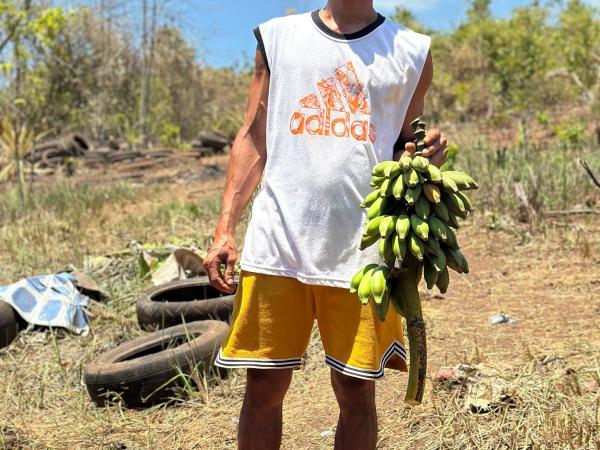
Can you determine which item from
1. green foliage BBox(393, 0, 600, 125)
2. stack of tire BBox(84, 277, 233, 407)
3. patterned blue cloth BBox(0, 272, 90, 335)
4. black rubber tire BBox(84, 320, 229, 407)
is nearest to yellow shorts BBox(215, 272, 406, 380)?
stack of tire BBox(84, 277, 233, 407)

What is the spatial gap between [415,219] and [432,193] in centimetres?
8

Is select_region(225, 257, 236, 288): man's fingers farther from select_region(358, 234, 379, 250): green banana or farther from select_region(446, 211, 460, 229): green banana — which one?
select_region(446, 211, 460, 229): green banana

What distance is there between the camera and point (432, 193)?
175 centimetres

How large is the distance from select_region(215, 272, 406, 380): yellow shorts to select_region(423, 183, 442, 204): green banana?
45cm

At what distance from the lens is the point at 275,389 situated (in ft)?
7.12

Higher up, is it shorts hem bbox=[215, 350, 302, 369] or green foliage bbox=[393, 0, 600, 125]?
green foliage bbox=[393, 0, 600, 125]

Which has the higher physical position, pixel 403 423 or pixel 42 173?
pixel 42 173

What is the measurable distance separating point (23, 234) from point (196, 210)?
1.94 m

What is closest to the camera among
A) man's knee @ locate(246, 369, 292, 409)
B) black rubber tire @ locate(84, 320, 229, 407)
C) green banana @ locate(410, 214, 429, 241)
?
green banana @ locate(410, 214, 429, 241)

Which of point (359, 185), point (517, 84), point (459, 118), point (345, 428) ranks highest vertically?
point (517, 84)

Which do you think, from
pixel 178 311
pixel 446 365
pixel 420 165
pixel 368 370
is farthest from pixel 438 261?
pixel 178 311

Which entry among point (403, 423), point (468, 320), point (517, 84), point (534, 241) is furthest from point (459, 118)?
point (403, 423)

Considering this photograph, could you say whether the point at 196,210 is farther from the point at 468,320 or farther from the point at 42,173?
the point at 42,173

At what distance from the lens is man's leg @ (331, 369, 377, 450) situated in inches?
83.9
